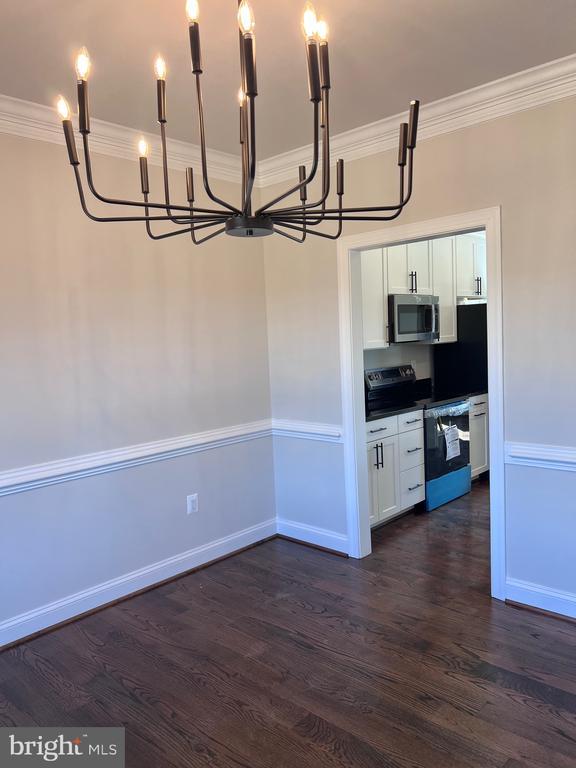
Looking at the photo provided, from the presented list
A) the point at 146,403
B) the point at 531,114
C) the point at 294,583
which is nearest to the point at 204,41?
the point at 531,114

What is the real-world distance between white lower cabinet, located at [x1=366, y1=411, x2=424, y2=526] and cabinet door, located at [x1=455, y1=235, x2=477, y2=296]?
1.51 metres

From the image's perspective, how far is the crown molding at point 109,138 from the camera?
2.66 meters

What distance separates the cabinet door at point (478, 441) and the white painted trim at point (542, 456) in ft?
7.06

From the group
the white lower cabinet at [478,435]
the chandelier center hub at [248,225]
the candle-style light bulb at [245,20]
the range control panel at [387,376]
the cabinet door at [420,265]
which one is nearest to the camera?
the candle-style light bulb at [245,20]

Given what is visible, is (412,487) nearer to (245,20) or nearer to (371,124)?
(371,124)

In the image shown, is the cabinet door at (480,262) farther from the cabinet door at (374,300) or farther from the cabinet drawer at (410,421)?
the cabinet drawer at (410,421)

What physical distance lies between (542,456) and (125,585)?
7.76 feet

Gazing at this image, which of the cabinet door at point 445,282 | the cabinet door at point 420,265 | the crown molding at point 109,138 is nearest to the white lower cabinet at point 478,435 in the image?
the cabinet door at point 445,282

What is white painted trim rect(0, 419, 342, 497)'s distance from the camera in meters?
2.75

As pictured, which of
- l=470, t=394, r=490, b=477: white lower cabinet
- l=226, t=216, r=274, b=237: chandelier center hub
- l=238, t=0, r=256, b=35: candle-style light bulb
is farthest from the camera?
l=470, t=394, r=490, b=477: white lower cabinet

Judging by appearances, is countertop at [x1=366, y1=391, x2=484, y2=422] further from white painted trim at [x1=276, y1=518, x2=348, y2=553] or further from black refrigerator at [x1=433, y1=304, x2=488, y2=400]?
white painted trim at [x1=276, y1=518, x2=348, y2=553]

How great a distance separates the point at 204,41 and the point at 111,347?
158 cm

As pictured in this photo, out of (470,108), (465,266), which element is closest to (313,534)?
(470,108)

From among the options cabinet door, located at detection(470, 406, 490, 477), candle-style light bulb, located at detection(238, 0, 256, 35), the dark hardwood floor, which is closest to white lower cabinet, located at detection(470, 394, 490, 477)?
cabinet door, located at detection(470, 406, 490, 477)
